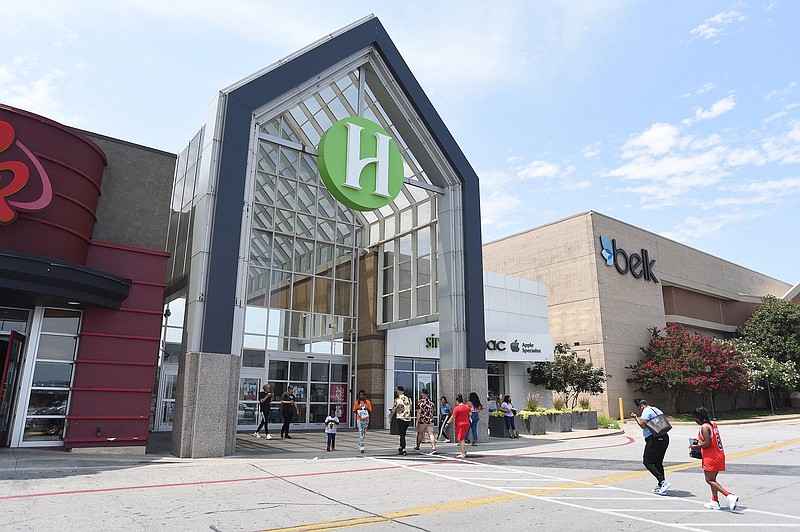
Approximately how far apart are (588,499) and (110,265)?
1203 centimetres

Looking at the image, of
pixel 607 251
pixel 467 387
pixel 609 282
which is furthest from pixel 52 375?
pixel 607 251

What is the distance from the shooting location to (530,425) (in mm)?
21203

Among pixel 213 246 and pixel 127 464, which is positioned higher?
pixel 213 246

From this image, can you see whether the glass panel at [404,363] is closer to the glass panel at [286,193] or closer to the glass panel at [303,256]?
the glass panel at [303,256]

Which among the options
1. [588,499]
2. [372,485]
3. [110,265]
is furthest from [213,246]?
[588,499]

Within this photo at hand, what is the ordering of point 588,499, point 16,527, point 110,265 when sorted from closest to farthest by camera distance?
1. point 16,527
2. point 588,499
3. point 110,265

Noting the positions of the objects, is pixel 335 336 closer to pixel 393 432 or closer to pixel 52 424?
pixel 393 432

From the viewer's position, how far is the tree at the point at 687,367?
1280 inches

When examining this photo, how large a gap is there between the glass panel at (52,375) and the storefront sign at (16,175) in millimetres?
3580

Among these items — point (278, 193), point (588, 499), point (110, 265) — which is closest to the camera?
point (588, 499)

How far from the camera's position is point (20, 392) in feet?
40.2

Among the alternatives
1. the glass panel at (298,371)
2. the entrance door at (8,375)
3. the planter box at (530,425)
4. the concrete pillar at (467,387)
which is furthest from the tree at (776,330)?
the entrance door at (8,375)

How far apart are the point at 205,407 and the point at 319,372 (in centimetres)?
1011

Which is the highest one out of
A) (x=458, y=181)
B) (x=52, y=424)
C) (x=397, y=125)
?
(x=397, y=125)
